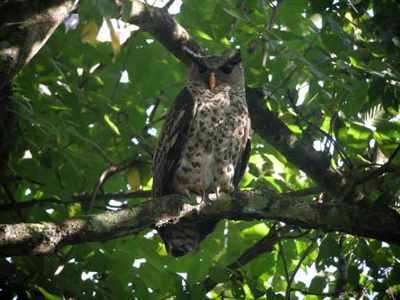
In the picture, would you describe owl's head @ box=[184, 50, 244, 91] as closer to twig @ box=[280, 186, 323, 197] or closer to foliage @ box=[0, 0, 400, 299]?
foliage @ box=[0, 0, 400, 299]

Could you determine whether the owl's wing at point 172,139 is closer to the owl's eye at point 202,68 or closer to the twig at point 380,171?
the owl's eye at point 202,68

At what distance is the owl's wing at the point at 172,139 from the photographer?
4.83m

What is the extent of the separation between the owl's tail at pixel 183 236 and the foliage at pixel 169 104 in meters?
0.08

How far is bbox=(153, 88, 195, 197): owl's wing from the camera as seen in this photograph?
483 cm

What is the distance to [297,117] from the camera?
15.2 ft

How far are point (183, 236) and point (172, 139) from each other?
768 mm

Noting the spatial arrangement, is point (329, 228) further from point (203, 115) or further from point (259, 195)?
point (203, 115)

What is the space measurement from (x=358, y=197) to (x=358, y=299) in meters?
0.68

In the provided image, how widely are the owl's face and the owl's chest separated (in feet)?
1.10

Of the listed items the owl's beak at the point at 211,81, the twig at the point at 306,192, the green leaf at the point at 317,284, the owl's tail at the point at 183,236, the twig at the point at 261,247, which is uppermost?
the owl's beak at the point at 211,81

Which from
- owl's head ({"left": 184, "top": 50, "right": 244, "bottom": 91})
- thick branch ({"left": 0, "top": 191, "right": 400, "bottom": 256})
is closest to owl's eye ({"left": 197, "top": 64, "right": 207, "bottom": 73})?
owl's head ({"left": 184, "top": 50, "right": 244, "bottom": 91})

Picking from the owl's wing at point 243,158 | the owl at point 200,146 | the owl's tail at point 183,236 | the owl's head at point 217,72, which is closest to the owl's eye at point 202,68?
the owl's head at point 217,72

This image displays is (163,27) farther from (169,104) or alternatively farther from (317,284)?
(317,284)

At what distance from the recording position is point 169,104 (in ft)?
17.1
